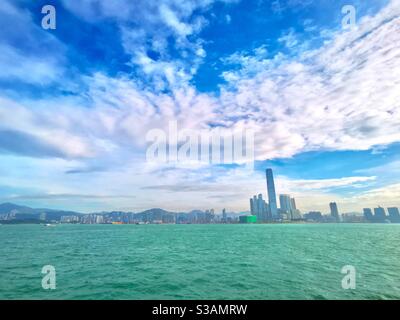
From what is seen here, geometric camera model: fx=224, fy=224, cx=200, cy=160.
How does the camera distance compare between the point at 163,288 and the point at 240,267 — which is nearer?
the point at 163,288

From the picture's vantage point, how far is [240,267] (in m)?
21.5

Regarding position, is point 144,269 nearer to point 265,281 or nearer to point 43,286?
point 43,286

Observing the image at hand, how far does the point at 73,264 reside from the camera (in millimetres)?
24406
